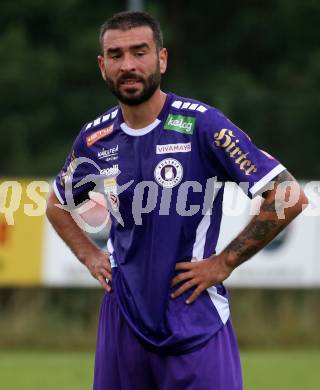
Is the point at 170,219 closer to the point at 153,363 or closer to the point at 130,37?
the point at 153,363

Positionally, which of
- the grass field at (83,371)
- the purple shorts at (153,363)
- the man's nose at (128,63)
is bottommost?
the grass field at (83,371)

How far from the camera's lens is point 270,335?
13141 millimetres

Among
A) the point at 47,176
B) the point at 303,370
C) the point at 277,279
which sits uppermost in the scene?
the point at 47,176

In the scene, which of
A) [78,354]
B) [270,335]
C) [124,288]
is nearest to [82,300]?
[78,354]

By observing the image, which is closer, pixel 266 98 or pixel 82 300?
pixel 82 300

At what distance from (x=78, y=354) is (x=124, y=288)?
748cm

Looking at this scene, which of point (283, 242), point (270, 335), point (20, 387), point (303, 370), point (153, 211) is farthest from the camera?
point (270, 335)

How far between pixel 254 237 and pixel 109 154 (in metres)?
0.73

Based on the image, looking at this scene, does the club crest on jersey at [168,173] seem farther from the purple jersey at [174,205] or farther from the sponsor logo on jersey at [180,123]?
the sponsor logo on jersey at [180,123]

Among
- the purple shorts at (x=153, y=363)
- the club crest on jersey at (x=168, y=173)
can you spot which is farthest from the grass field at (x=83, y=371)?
the club crest on jersey at (x=168, y=173)

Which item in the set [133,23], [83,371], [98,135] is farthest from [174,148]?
[83,371]

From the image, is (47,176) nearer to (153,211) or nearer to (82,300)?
(82,300)

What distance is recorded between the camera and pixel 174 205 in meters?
4.81

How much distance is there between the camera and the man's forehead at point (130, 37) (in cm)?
489
